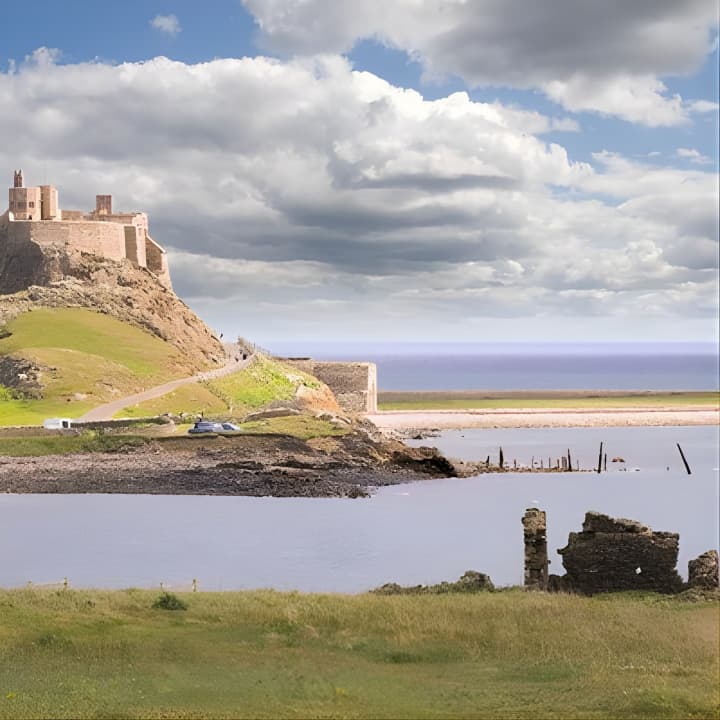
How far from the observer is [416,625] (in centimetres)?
2414

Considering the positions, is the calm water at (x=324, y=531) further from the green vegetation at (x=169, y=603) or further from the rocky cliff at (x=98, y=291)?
the rocky cliff at (x=98, y=291)

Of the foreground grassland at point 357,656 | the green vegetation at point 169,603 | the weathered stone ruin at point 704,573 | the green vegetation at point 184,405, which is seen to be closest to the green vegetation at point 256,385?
the green vegetation at point 184,405

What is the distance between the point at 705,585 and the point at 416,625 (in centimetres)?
959

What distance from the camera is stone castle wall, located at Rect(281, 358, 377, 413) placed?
367 ft

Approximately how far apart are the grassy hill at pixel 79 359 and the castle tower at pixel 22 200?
1641cm

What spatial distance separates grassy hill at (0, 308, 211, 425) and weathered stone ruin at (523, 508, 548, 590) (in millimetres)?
45586

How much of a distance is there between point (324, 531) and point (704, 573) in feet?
77.3

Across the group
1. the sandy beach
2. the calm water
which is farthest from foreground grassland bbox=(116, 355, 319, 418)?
the calm water

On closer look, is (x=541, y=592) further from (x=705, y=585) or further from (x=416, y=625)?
(x=416, y=625)

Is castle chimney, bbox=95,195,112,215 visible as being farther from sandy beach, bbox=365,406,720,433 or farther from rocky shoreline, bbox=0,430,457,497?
rocky shoreline, bbox=0,430,457,497

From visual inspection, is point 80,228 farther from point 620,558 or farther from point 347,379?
point 620,558

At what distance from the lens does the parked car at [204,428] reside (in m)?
68.2

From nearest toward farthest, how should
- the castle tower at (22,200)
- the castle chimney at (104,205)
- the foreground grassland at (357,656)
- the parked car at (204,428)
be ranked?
the foreground grassland at (357,656), the parked car at (204,428), the castle tower at (22,200), the castle chimney at (104,205)

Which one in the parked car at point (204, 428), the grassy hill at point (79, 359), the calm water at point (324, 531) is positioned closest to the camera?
the calm water at point (324, 531)
